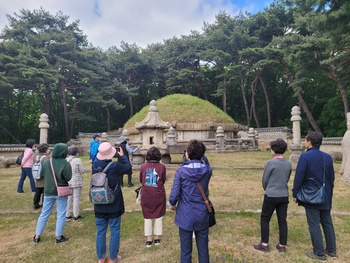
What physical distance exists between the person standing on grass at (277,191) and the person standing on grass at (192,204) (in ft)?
3.36

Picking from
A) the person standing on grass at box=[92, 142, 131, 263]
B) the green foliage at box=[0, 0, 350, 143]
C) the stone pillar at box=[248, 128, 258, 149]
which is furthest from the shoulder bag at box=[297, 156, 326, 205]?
the stone pillar at box=[248, 128, 258, 149]

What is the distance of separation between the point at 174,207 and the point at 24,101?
31.3 metres

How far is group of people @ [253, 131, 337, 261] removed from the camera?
3039 millimetres

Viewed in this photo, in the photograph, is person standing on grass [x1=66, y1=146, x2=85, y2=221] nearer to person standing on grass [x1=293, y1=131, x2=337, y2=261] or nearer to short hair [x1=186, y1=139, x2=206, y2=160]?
short hair [x1=186, y1=139, x2=206, y2=160]

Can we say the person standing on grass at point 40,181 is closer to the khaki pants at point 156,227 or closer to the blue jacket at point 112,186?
the blue jacket at point 112,186

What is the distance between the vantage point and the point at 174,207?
2.75 metres

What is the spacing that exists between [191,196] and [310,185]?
160cm

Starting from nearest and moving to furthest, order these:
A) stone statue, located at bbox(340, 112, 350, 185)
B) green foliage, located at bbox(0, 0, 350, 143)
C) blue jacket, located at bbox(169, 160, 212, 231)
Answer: blue jacket, located at bbox(169, 160, 212, 231) < stone statue, located at bbox(340, 112, 350, 185) < green foliage, located at bbox(0, 0, 350, 143)

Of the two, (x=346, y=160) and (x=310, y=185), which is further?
(x=346, y=160)

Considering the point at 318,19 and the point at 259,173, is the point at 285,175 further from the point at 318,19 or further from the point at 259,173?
the point at 318,19

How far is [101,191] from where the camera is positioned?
283cm

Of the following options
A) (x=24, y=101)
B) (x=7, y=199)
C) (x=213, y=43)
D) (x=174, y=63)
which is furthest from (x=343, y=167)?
(x=24, y=101)

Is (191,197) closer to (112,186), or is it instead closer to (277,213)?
(112,186)

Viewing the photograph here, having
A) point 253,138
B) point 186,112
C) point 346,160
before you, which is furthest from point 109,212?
point 186,112
